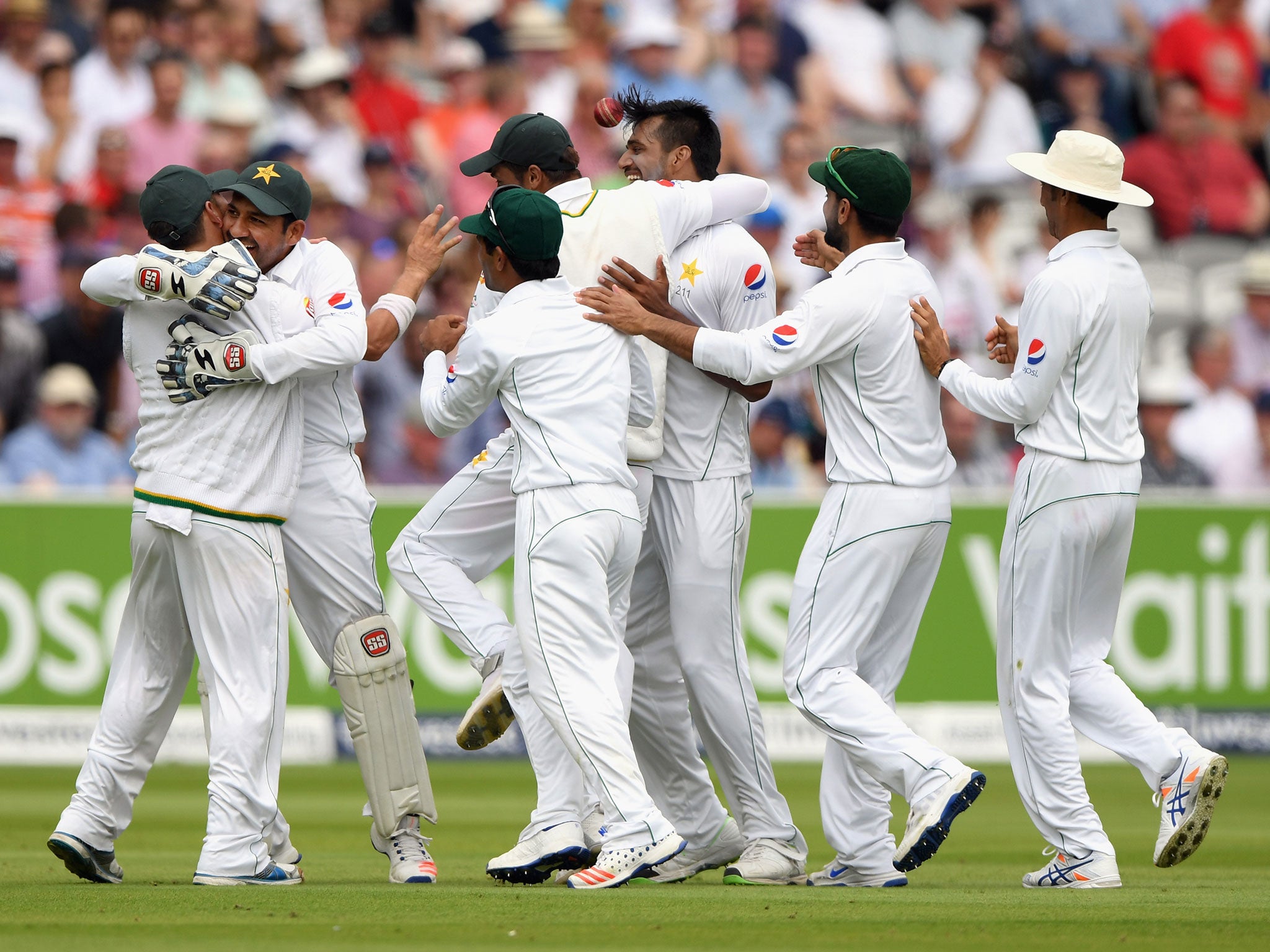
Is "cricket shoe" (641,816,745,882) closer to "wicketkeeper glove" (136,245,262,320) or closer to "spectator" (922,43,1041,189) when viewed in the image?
"wicketkeeper glove" (136,245,262,320)

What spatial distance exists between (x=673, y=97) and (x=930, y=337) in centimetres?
934

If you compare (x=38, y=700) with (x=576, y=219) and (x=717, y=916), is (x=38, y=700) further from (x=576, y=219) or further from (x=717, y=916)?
(x=717, y=916)

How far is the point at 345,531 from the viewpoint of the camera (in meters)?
6.62

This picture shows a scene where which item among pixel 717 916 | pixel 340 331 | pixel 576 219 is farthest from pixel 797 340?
pixel 717 916

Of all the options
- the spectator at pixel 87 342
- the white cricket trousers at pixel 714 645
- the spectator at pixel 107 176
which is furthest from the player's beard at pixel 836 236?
the spectator at pixel 107 176

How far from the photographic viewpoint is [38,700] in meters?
11.3

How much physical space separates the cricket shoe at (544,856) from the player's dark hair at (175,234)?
2424 mm

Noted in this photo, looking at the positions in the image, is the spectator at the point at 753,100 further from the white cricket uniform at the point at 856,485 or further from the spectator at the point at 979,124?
the white cricket uniform at the point at 856,485

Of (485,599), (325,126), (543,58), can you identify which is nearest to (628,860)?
(485,599)

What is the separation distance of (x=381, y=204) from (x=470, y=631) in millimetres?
8060

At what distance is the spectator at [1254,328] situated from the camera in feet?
50.6

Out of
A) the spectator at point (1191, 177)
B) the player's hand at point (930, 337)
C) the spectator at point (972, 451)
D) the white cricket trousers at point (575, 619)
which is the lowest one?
the white cricket trousers at point (575, 619)

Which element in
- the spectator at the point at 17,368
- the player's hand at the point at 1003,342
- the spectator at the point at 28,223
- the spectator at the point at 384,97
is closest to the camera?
the player's hand at the point at 1003,342

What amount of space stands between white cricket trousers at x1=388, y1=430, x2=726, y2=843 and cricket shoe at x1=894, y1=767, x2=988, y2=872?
1.08 meters
